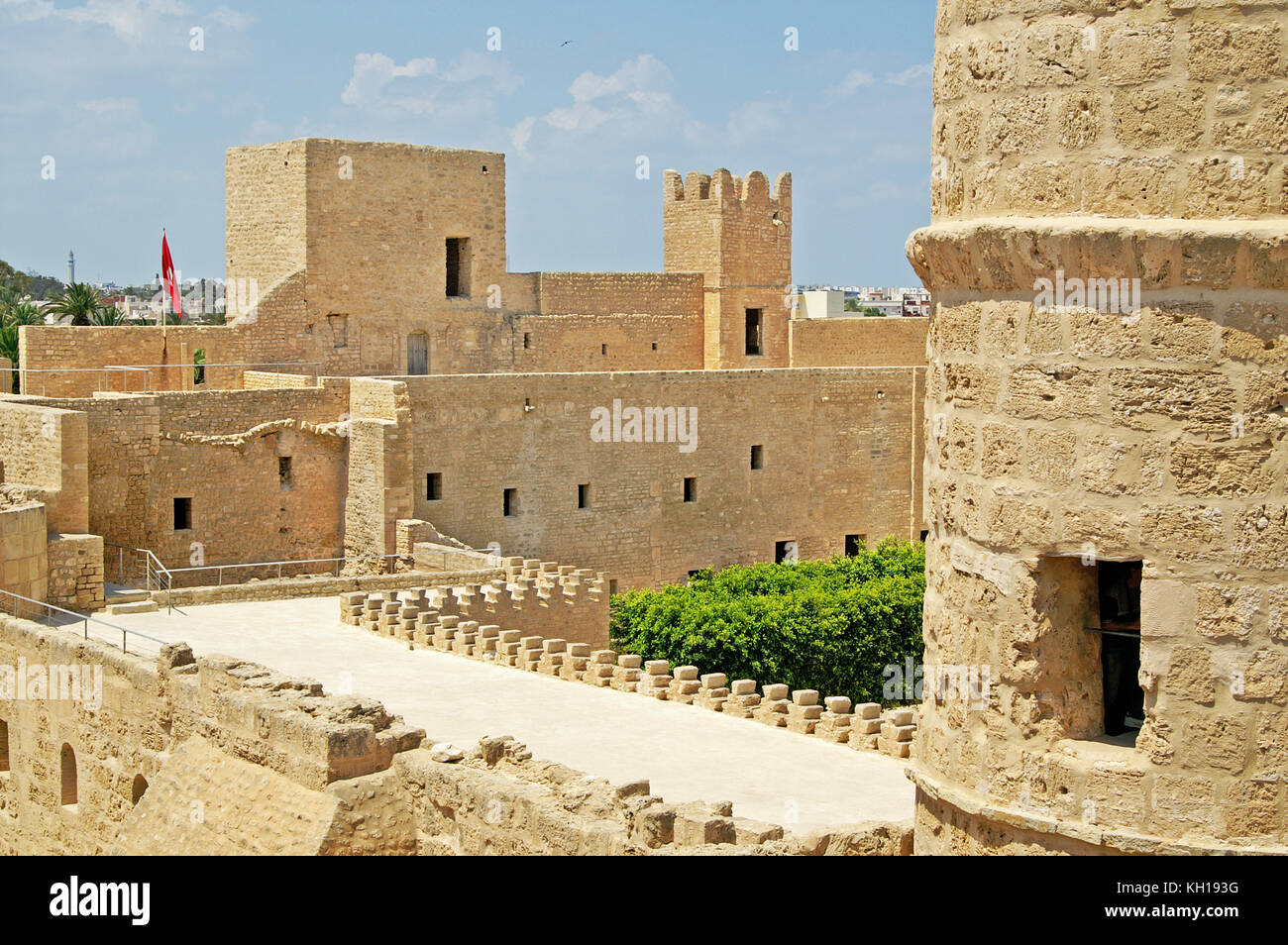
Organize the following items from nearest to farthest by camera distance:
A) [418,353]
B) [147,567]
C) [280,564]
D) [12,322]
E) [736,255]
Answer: [147,567]
[280,564]
[418,353]
[736,255]
[12,322]

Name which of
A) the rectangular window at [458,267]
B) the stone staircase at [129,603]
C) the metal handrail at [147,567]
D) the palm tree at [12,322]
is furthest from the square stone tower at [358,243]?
the stone staircase at [129,603]

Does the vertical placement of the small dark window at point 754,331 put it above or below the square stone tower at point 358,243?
below

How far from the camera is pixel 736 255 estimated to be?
34.8m

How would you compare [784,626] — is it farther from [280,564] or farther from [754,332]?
[754,332]

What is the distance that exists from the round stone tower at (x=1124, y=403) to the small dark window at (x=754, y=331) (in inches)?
1178

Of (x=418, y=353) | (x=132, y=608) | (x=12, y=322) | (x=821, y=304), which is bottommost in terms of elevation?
(x=132, y=608)

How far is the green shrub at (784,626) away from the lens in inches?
901

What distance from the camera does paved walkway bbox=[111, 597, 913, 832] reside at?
40.5 feet

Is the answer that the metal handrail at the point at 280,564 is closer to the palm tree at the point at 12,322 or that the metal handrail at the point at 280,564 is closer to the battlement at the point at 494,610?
the battlement at the point at 494,610

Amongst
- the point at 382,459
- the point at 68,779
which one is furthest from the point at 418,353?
the point at 68,779

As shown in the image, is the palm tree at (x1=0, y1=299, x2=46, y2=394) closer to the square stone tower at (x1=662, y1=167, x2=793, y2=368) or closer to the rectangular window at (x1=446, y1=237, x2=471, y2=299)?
the rectangular window at (x1=446, y1=237, x2=471, y2=299)

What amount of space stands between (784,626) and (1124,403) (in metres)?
18.8

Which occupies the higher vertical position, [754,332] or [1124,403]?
[754,332]
